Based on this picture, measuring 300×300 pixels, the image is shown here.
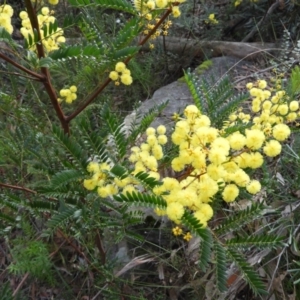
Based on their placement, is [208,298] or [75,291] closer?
[208,298]

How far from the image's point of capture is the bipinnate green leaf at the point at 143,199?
1.01m

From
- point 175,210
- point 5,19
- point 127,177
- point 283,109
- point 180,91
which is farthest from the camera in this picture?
point 180,91

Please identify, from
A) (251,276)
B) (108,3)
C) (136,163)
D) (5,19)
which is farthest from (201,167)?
(5,19)

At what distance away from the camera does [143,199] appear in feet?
3.36

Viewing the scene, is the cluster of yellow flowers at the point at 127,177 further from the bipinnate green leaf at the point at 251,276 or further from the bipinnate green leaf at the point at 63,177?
the bipinnate green leaf at the point at 251,276

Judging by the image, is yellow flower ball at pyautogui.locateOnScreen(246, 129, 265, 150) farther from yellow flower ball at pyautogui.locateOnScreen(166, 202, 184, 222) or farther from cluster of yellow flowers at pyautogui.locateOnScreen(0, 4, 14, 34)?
cluster of yellow flowers at pyautogui.locateOnScreen(0, 4, 14, 34)

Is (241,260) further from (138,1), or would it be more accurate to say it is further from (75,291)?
(75,291)

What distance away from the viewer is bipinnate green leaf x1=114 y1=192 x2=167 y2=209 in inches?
39.8

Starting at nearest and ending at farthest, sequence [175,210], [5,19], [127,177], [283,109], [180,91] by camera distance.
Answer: [175,210] → [127,177] → [5,19] → [283,109] → [180,91]

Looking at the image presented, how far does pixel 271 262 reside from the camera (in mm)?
1621

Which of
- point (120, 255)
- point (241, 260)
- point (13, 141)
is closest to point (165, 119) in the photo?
point (120, 255)

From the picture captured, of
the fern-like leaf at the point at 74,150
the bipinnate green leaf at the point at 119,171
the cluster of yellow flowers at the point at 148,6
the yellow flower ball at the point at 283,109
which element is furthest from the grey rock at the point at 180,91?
the bipinnate green leaf at the point at 119,171

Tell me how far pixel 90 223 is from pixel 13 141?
0.50 meters

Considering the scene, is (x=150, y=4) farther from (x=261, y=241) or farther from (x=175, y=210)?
(x=261, y=241)
